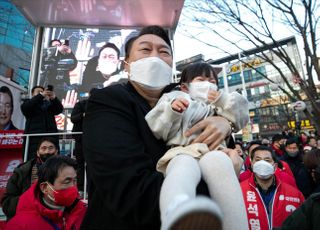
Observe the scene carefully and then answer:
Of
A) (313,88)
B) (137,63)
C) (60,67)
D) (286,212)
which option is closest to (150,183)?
(137,63)

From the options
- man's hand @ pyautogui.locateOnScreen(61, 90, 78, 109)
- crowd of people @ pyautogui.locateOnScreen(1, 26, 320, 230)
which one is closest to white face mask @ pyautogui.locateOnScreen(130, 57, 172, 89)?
crowd of people @ pyautogui.locateOnScreen(1, 26, 320, 230)

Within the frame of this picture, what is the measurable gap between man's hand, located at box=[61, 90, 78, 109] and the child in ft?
15.4

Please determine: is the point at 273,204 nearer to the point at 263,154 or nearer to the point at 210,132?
the point at 263,154

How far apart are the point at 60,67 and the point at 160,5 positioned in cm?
266

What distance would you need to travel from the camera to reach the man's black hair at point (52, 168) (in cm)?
265

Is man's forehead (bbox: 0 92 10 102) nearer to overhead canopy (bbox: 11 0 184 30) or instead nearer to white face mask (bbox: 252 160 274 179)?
overhead canopy (bbox: 11 0 184 30)

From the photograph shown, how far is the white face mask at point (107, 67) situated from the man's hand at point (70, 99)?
0.83 metres

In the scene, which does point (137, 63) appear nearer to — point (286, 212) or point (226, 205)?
point (226, 205)

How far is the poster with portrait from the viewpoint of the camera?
19.1 feet

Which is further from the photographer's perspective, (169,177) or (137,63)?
(137,63)

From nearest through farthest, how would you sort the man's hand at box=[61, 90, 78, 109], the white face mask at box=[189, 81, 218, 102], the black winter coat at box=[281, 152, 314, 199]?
the white face mask at box=[189, 81, 218, 102] → the black winter coat at box=[281, 152, 314, 199] → the man's hand at box=[61, 90, 78, 109]

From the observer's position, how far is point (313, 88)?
5.89m

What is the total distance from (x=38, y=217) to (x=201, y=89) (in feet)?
6.12

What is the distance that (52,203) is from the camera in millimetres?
2580
